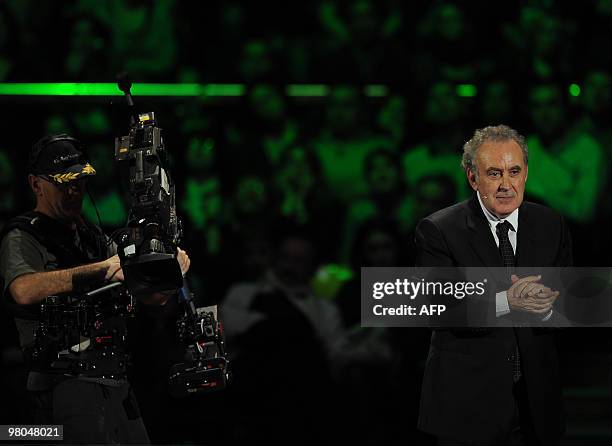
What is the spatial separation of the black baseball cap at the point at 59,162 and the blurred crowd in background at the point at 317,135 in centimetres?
151

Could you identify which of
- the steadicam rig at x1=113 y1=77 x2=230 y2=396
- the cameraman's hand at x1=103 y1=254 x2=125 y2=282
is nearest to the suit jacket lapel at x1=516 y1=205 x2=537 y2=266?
the steadicam rig at x1=113 y1=77 x2=230 y2=396

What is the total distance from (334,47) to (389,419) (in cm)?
259

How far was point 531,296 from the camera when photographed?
10.8 feet

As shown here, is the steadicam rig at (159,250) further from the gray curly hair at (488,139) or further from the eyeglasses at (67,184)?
the gray curly hair at (488,139)

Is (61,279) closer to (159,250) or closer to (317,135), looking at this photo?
(159,250)

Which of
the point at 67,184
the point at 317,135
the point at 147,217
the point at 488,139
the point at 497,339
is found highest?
the point at 317,135

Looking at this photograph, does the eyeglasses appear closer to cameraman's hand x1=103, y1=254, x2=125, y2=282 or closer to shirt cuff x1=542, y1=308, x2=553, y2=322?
cameraman's hand x1=103, y1=254, x2=125, y2=282

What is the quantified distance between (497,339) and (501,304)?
0.44 ft

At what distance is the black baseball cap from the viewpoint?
3.79 metres

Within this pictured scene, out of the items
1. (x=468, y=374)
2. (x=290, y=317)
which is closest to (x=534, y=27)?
(x=290, y=317)

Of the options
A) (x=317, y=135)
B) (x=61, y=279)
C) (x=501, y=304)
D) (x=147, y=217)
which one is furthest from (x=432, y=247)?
(x=317, y=135)

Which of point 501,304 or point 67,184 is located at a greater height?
point 67,184

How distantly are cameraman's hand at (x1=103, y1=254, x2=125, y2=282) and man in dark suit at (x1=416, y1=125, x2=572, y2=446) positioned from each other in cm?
97

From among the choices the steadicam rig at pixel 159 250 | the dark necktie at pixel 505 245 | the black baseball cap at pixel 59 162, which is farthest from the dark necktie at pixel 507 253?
the black baseball cap at pixel 59 162
